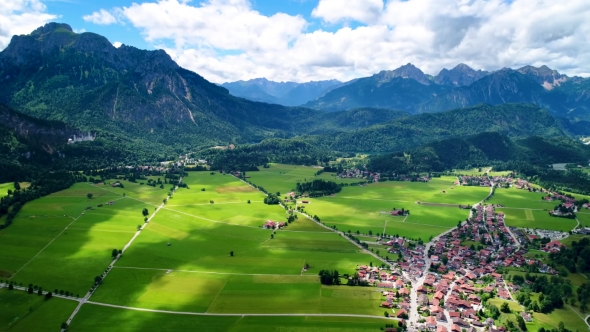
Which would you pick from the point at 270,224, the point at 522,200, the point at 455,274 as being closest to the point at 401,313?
the point at 455,274

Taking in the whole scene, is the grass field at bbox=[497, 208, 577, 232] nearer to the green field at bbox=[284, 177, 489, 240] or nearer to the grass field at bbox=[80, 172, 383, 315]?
the green field at bbox=[284, 177, 489, 240]

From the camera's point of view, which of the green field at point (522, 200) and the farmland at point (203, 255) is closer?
the farmland at point (203, 255)

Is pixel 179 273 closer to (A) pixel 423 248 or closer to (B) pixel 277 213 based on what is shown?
(B) pixel 277 213

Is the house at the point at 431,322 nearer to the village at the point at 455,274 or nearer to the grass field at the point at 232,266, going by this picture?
the village at the point at 455,274

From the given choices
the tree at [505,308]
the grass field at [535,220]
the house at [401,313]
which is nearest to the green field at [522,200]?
the grass field at [535,220]

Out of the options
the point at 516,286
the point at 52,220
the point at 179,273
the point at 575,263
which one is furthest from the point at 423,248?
the point at 52,220
